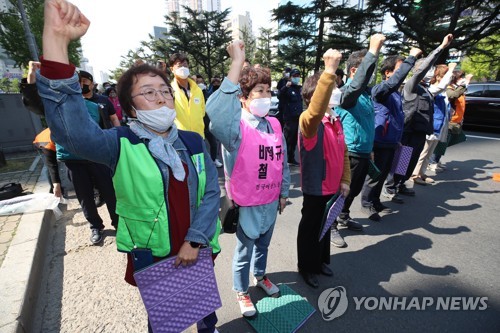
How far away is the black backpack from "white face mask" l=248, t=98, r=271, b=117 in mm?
4395

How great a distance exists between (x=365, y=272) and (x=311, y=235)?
0.79 metres

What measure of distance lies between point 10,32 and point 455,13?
22.7 meters

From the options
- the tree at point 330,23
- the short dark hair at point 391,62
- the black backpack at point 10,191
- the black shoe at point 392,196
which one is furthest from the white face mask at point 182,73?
the tree at point 330,23

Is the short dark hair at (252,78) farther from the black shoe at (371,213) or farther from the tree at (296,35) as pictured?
the tree at (296,35)

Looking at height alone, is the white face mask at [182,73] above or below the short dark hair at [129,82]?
above

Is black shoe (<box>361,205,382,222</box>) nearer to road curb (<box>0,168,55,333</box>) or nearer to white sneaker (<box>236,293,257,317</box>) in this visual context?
white sneaker (<box>236,293,257,317</box>)

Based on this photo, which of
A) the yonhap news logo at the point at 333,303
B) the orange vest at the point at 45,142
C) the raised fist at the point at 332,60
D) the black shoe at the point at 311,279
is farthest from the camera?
the orange vest at the point at 45,142

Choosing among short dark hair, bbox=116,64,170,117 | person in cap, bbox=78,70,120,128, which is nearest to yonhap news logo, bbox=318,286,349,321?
short dark hair, bbox=116,64,170,117

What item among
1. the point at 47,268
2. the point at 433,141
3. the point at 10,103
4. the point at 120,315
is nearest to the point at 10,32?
the point at 10,103

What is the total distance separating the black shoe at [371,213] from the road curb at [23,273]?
12.8 ft

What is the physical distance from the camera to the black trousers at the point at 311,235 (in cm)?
245

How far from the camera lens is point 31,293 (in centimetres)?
222

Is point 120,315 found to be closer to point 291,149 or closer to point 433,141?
point 291,149

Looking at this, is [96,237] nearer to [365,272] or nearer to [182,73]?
[182,73]
